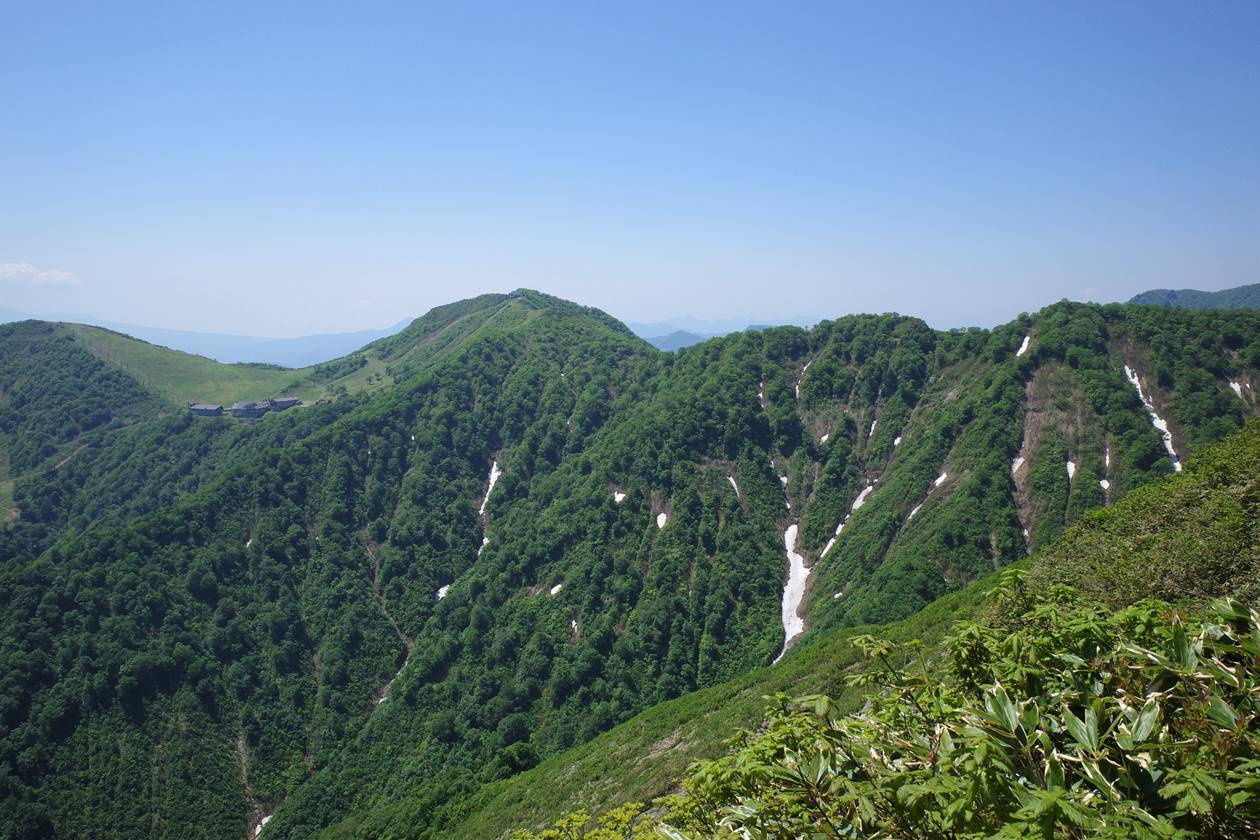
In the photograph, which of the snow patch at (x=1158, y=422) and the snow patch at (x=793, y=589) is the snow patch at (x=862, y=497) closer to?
the snow patch at (x=793, y=589)

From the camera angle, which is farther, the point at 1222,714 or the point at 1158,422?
the point at 1158,422

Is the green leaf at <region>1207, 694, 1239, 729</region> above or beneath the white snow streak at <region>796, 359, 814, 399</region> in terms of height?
beneath

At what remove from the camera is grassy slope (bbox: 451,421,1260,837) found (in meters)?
27.5

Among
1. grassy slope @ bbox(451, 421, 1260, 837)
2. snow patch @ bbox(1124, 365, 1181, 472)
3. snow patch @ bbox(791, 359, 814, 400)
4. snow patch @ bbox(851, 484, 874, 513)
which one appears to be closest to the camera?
grassy slope @ bbox(451, 421, 1260, 837)

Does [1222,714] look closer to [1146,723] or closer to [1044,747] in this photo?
[1146,723]

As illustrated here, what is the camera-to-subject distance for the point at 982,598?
4922cm

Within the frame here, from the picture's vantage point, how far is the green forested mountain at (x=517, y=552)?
84.4m

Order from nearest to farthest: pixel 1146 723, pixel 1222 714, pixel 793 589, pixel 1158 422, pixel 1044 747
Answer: pixel 1222 714
pixel 1146 723
pixel 1044 747
pixel 1158 422
pixel 793 589

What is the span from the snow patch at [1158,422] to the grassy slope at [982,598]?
5071cm

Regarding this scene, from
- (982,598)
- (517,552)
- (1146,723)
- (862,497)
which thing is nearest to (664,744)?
(982,598)

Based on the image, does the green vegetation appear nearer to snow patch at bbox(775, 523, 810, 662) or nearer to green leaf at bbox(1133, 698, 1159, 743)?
green leaf at bbox(1133, 698, 1159, 743)

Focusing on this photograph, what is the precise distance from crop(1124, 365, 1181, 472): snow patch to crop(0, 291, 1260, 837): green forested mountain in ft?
1.62

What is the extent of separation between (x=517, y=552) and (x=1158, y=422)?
104366 millimetres

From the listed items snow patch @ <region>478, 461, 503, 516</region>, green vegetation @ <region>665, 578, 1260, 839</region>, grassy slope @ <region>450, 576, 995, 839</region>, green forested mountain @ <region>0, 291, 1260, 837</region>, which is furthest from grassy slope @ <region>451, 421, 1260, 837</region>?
snow patch @ <region>478, 461, 503, 516</region>
